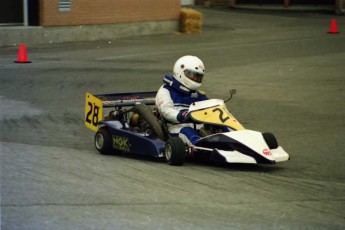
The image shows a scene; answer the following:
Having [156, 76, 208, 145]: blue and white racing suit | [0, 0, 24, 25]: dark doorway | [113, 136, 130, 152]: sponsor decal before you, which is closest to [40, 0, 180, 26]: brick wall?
[0, 0, 24, 25]: dark doorway

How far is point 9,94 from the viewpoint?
50.2ft

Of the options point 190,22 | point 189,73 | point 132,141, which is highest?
point 189,73

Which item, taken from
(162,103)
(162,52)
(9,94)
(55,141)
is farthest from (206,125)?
(162,52)

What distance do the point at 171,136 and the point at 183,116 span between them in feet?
0.98

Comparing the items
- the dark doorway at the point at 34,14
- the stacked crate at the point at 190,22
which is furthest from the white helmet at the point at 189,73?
the stacked crate at the point at 190,22

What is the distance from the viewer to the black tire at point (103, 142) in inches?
412

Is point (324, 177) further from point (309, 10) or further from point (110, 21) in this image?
point (309, 10)

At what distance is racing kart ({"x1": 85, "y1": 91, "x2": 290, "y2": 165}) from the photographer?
30.4 feet

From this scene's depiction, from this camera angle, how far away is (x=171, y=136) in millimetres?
10008

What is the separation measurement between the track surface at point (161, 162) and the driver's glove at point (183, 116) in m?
0.51

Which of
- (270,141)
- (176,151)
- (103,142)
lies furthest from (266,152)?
(103,142)

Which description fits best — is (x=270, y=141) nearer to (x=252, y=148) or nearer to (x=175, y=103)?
(x=252, y=148)

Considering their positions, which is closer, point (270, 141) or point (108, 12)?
point (270, 141)

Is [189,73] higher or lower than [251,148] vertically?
higher
